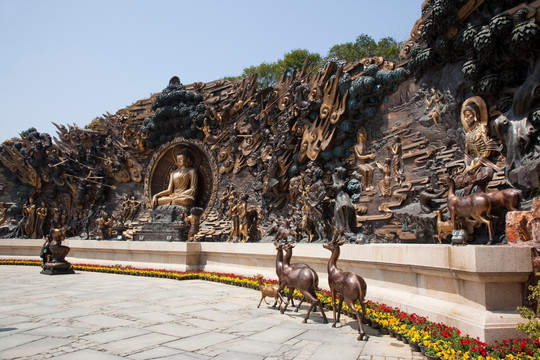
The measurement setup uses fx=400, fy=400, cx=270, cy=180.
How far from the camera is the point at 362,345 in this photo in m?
Answer: 5.23

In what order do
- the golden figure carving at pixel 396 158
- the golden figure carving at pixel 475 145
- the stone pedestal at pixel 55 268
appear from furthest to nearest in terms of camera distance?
the stone pedestal at pixel 55 268
the golden figure carving at pixel 396 158
the golden figure carving at pixel 475 145

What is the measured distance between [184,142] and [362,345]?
1656 cm

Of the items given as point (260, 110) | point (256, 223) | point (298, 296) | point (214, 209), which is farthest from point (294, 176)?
point (298, 296)

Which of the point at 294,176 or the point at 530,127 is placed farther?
the point at 294,176

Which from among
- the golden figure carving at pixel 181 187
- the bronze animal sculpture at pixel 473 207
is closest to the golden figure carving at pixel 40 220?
the golden figure carving at pixel 181 187

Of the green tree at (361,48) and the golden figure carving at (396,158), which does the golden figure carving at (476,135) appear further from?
the green tree at (361,48)

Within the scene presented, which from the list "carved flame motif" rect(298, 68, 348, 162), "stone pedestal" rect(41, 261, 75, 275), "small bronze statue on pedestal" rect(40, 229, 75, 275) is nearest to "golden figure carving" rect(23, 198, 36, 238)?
"small bronze statue on pedestal" rect(40, 229, 75, 275)

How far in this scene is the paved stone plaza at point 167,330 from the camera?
16.0 feet

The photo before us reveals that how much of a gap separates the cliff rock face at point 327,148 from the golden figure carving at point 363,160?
0.04 m

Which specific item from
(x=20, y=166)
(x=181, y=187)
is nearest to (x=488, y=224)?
(x=181, y=187)

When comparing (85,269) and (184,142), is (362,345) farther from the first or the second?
(184,142)

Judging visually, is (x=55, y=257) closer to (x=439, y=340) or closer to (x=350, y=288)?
(x=350, y=288)

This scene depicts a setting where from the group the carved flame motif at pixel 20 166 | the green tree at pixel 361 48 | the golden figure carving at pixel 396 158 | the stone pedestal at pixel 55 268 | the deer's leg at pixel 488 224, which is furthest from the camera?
the green tree at pixel 361 48

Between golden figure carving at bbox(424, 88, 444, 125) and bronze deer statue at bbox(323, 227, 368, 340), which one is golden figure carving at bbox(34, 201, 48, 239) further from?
bronze deer statue at bbox(323, 227, 368, 340)
